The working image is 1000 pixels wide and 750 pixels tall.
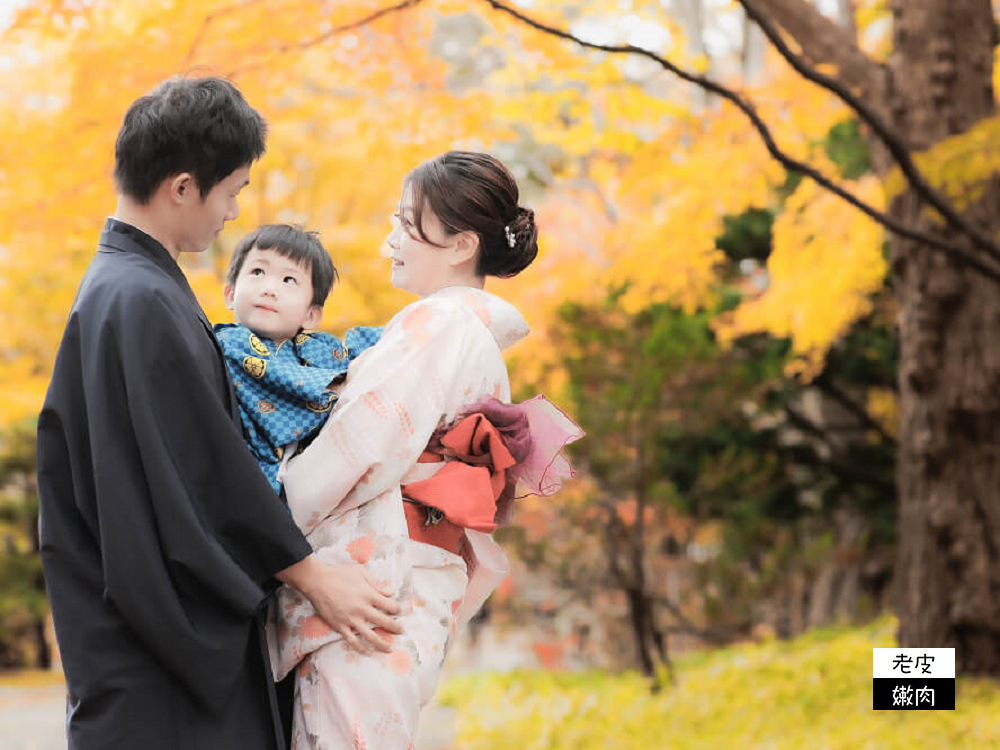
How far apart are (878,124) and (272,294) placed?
3134 millimetres

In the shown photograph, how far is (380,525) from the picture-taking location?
1891mm

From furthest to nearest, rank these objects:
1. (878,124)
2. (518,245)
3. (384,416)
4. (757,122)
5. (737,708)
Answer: (737,708)
(878,124)
(757,122)
(518,245)
(384,416)

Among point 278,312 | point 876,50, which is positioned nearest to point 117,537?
point 278,312

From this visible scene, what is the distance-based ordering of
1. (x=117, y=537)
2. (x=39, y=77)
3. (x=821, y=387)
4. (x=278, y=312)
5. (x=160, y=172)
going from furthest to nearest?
1. (x=821, y=387)
2. (x=39, y=77)
3. (x=278, y=312)
4. (x=160, y=172)
5. (x=117, y=537)

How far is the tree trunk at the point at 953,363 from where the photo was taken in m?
5.58

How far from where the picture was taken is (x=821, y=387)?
9445 millimetres

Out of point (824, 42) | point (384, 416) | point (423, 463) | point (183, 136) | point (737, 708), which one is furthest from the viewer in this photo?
point (737, 708)

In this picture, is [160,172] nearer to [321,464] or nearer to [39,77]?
[321,464]

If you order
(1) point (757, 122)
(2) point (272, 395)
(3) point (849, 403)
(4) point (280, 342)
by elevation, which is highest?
(1) point (757, 122)

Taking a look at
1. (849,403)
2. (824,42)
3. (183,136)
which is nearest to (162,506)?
(183,136)

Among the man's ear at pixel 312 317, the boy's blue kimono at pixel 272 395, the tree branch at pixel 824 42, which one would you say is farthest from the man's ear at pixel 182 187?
the tree branch at pixel 824 42

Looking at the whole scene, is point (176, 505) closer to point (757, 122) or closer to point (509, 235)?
point (509, 235)

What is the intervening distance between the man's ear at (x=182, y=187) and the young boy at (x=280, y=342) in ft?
0.97

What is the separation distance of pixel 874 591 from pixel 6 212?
9.46 metres
